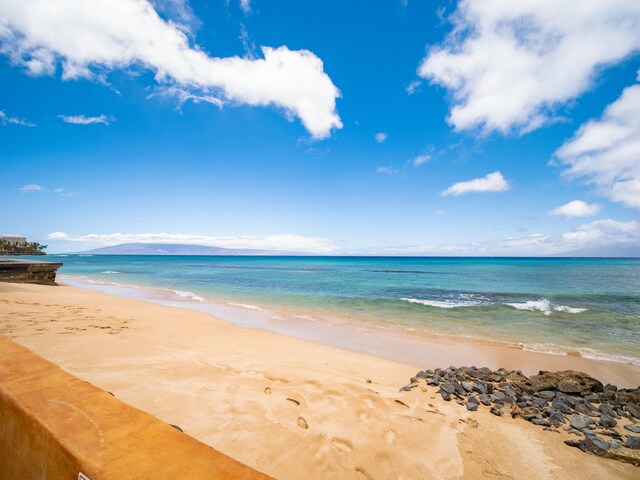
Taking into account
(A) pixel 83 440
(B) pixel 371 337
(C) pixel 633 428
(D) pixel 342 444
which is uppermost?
(A) pixel 83 440

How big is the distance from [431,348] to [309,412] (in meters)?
7.13

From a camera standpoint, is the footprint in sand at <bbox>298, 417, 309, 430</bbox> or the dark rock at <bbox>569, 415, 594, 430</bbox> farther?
the dark rock at <bbox>569, 415, 594, 430</bbox>

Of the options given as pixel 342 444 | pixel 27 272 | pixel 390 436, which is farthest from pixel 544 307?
pixel 27 272

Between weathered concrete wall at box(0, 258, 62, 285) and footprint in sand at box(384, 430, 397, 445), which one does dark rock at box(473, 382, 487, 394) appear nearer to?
footprint in sand at box(384, 430, 397, 445)

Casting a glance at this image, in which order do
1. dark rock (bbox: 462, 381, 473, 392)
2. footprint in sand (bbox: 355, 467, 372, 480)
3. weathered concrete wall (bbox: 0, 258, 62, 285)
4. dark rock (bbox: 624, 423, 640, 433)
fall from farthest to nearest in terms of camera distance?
weathered concrete wall (bbox: 0, 258, 62, 285) < dark rock (bbox: 462, 381, 473, 392) < dark rock (bbox: 624, 423, 640, 433) < footprint in sand (bbox: 355, 467, 372, 480)

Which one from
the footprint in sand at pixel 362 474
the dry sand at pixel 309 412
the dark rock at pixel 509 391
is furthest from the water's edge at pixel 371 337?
the footprint in sand at pixel 362 474

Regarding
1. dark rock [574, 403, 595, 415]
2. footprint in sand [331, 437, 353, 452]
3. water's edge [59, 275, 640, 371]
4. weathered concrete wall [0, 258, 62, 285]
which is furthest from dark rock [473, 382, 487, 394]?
weathered concrete wall [0, 258, 62, 285]

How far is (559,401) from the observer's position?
5812 mm

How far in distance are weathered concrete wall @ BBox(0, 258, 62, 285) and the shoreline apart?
1810 centimetres

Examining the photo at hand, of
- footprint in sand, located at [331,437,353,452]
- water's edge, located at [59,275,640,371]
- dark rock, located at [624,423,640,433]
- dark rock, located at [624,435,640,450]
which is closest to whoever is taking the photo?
footprint in sand, located at [331,437,353,452]

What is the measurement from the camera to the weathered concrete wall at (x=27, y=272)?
2054cm

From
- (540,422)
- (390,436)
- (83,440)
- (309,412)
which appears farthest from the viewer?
(540,422)

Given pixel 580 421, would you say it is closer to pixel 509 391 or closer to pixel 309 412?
pixel 509 391

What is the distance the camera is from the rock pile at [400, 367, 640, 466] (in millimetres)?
4789
